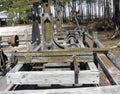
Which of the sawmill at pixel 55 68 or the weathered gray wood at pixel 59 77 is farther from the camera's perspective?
the weathered gray wood at pixel 59 77

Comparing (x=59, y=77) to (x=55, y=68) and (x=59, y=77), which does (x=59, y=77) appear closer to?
(x=59, y=77)

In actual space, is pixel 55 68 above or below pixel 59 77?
below

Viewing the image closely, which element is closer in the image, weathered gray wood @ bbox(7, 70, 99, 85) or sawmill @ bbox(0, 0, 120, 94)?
sawmill @ bbox(0, 0, 120, 94)

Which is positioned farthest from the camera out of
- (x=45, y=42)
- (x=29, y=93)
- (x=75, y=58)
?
(x=45, y=42)

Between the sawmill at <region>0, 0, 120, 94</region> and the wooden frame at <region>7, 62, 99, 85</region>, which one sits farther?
the wooden frame at <region>7, 62, 99, 85</region>

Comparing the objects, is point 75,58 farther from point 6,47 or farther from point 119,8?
point 119,8

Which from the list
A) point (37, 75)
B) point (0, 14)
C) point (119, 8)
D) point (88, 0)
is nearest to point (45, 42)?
point (37, 75)

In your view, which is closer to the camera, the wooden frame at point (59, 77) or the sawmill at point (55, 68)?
the sawmill at point (55, 68)

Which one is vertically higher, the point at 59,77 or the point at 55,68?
the point at 59,77

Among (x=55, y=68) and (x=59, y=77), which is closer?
(x=59, y=77)

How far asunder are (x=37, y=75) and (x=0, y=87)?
184 centimetres

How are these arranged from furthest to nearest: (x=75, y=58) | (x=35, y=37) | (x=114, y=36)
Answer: (x=114, y=36), (x=35, y=37), (x=75, y=58)

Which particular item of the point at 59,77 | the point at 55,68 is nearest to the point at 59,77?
the point at 59,77

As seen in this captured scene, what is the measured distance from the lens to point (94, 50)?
17.2 ft
